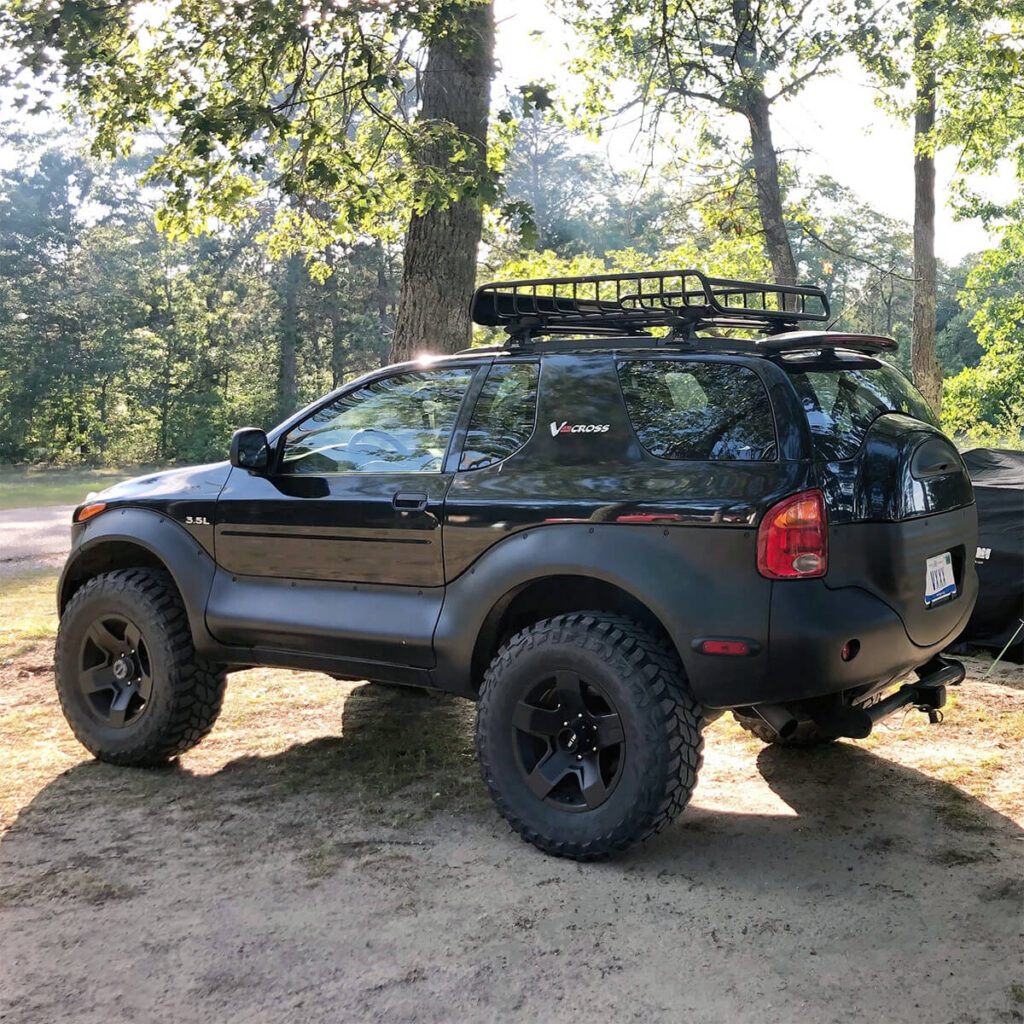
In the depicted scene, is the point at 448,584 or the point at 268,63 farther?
the point at 268,63

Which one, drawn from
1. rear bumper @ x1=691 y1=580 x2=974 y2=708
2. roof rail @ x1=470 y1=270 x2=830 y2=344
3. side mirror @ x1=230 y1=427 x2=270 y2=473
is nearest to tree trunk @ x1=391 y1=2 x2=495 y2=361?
roof rail @ x1=470 y1=270 x2=830 y2=344

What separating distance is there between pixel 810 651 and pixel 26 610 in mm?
7986

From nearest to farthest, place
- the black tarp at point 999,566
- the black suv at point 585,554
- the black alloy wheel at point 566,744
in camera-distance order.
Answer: the black suv at point 585,554 → the black alloy wheel at point 566,744 → the black tarp at point 999,566

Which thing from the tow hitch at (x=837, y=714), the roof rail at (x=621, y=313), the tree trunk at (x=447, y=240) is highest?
the tree trunk at (x=447, y=240)

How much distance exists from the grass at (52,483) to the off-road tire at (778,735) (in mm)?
17141

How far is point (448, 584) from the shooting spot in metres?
4.31

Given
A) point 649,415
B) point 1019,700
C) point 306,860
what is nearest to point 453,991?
point 306,860

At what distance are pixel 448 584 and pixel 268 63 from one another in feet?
18.8

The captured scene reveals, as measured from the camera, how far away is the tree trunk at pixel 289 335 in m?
39.2

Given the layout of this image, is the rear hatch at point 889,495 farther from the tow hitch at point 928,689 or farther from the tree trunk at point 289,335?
the tree trunk at point 289,335

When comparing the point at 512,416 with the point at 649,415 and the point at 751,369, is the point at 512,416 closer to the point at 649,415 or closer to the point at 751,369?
the point at 649,415

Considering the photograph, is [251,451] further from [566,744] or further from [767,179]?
[767,179]

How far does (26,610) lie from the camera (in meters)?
9.63

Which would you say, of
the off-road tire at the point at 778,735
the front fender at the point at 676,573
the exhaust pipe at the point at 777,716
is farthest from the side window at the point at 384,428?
the off-road tire at the point at 778,735
